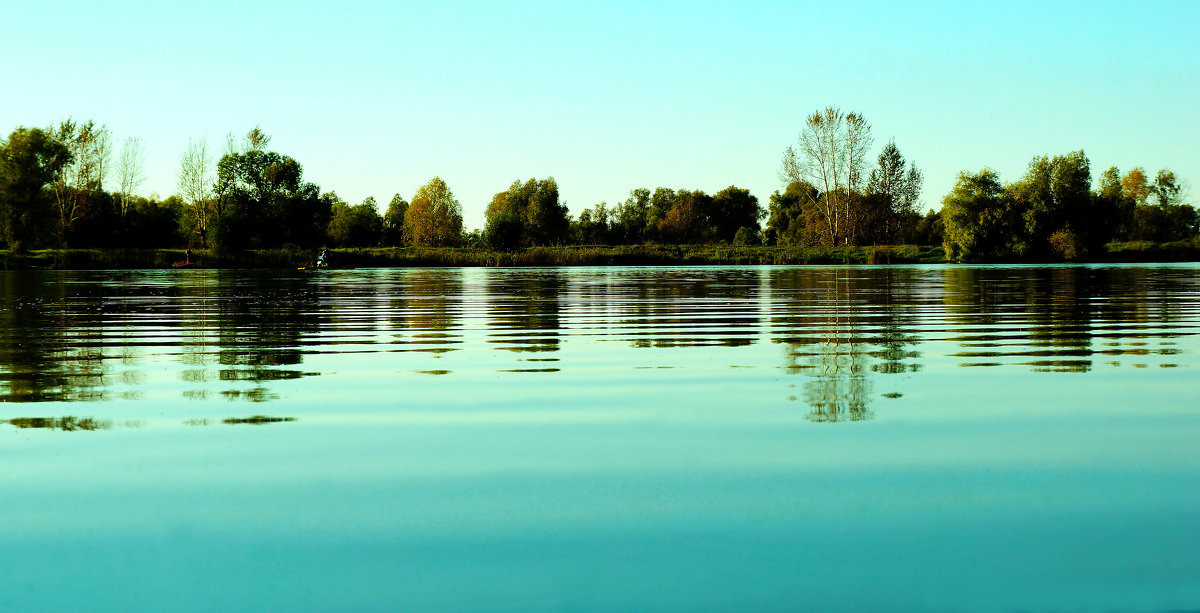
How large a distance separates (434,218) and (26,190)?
51.5 metres

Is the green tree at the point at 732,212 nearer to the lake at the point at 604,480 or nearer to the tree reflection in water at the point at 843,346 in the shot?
the tree reflection in water at the point at 843,346

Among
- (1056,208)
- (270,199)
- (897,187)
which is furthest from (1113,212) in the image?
(270,199)

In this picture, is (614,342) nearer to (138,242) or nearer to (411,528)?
(411,528)

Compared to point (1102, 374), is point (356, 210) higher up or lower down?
higher up

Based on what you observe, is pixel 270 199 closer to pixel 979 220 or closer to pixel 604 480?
pixel 979 220

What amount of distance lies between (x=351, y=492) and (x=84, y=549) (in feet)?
3.61

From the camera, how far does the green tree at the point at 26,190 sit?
A: 221 feet

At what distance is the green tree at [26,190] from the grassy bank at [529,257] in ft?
7.30

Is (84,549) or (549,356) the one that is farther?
(549,356)

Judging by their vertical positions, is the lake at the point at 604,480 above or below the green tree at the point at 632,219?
below

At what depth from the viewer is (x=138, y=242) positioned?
277 feet

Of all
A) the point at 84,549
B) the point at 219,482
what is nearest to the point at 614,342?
the point at 219,482

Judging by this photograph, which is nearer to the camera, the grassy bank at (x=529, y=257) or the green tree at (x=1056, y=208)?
the grassy bank at (x=529, y=257)

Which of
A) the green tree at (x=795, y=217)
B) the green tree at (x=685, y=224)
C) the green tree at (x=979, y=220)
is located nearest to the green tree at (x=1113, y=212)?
the green tree at (x=979, y=220)
